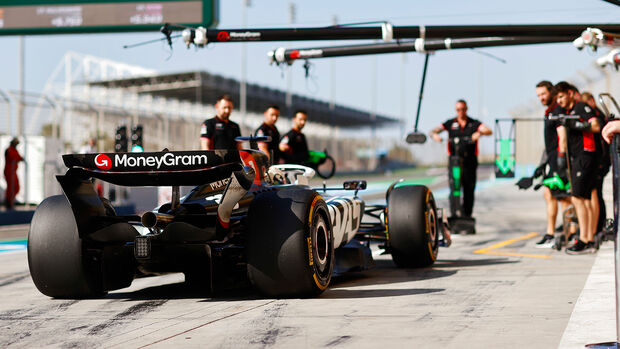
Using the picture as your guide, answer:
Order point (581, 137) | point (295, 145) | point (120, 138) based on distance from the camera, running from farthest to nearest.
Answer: point (120, 138) → point (295, 145) → point (581, 137)

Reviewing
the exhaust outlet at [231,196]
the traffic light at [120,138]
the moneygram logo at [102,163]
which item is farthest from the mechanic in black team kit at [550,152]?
the traffic light at [120,138]

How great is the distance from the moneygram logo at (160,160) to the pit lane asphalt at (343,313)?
3.23 feet

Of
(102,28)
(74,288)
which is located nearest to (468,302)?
(74,288)

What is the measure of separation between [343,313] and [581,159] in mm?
5065

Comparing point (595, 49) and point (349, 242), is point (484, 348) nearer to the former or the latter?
point (349, 242)

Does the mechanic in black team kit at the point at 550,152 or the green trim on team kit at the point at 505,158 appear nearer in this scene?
the mechanic in black team kit at the point at 550,152

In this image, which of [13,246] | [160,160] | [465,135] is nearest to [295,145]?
[465,135]

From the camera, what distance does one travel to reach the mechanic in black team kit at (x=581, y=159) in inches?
377

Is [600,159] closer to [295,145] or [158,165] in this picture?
[295,145]

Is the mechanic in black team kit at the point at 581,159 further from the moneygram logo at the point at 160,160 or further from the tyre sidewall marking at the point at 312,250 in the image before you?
the moneygram logo at the point at 160,160

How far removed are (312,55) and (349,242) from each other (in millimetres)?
5944

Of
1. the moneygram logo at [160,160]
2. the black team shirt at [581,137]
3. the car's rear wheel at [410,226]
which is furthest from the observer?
the black team shirt at [581,137]

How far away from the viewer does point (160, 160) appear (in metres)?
6.04

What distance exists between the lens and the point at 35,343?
4.77 metres
